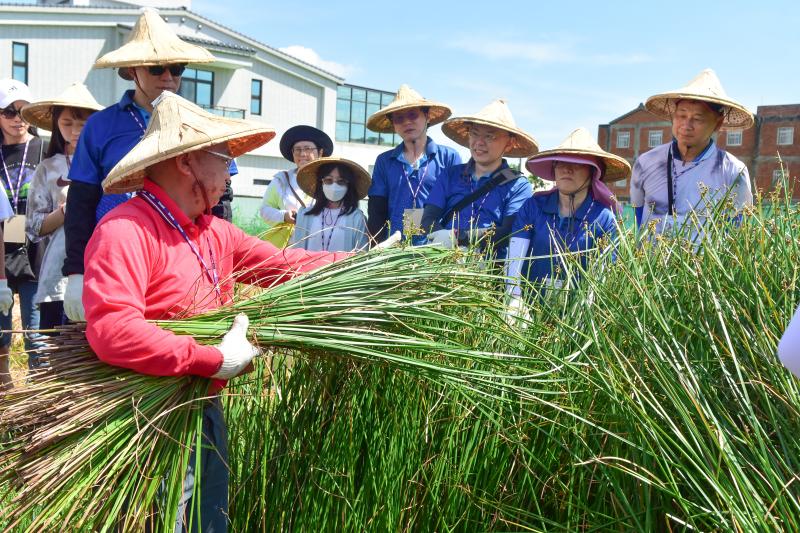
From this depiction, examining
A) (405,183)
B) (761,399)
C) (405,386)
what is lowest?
(405,386)

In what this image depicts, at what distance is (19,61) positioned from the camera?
22922 millimetres

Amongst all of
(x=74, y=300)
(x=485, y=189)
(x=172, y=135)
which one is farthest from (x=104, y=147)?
(x=485, y=189)

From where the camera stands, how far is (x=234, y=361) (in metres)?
1.79

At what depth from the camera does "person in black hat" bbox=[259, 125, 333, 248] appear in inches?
201

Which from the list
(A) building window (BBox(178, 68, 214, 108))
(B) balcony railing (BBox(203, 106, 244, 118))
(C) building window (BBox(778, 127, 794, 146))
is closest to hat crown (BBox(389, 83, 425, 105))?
(B) balcony railing (BBox(203, 106, 244, 118))

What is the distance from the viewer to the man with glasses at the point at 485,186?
12.4 ft

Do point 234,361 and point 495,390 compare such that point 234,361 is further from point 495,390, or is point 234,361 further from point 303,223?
point 303,223

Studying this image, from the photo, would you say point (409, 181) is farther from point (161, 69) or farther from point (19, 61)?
point (19, 61)

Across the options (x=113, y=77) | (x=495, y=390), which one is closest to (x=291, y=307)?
(x=495, y=390)

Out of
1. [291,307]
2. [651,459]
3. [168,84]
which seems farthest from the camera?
[168,84]

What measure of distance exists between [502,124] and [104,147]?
1.98 metres

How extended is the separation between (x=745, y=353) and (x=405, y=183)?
2.98m

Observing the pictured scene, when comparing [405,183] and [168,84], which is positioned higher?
[168,84]

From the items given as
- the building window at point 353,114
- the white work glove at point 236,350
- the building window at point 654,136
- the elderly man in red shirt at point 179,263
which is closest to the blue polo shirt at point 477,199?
the elderly man in red shirt at point 179,263
